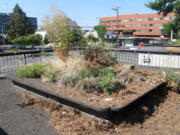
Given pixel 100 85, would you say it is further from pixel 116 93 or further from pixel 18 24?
pixel 18 24

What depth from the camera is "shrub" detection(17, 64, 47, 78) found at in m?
5.24

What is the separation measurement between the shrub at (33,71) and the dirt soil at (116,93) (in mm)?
226

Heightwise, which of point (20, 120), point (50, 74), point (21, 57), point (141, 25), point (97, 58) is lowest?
point (20, 120)

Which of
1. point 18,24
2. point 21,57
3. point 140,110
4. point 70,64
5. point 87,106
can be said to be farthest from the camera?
point 18,24

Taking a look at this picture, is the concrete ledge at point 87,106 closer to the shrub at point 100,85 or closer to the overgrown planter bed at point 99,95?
the overgrown planter bed at point 99,95

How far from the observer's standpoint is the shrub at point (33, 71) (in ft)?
17.2

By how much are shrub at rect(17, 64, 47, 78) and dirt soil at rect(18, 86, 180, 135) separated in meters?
1.21

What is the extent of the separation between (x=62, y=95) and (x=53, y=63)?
1896 mm

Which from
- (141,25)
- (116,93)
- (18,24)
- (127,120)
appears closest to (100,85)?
(116,93)

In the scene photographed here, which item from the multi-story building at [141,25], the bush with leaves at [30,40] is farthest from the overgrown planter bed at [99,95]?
the multi-story building at [141,25]

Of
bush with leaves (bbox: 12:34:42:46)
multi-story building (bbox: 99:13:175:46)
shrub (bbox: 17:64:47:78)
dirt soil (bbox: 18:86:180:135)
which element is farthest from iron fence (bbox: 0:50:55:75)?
multi-story building (bbox: 99:13:175:46)

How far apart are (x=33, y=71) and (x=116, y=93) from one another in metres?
2.98

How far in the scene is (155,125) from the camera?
321 cm

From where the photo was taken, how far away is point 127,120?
10.8ft
